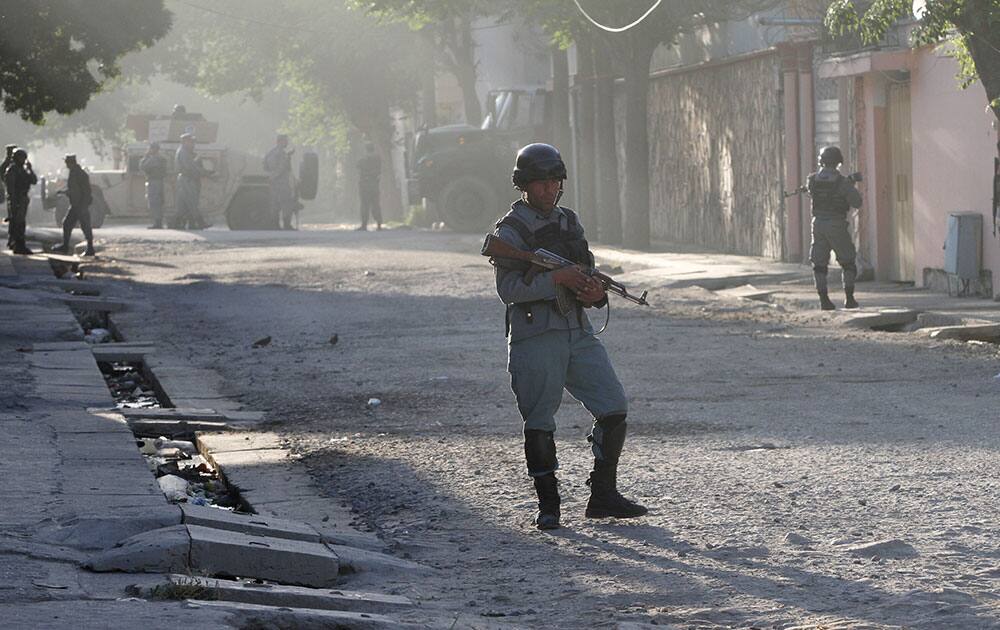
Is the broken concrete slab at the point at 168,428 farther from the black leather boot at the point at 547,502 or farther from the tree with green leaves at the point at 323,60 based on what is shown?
the tree with green leaves at the point at 323,60

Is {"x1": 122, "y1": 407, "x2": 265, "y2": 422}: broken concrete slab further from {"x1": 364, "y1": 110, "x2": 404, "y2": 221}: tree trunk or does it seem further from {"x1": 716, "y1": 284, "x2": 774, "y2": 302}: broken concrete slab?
{"x1": 364, "y1": 110, "x2": 404, "y2": 221}: tree trunk

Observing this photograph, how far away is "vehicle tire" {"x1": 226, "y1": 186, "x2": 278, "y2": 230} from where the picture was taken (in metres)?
37.4

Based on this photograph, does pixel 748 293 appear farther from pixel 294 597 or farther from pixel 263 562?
pixel 294 597

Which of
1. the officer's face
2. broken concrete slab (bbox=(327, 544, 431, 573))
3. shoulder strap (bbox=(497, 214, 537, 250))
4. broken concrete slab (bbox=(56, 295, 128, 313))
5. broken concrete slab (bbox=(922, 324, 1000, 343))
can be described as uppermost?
the officer's face

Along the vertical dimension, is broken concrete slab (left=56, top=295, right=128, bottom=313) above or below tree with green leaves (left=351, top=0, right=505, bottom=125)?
below

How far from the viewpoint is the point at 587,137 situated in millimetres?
29594

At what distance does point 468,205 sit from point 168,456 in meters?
23.8

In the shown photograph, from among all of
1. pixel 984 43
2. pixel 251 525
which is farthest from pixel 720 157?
pixel 251 525

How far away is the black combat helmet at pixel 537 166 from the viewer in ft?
21.3

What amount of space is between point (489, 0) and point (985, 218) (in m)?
16.5

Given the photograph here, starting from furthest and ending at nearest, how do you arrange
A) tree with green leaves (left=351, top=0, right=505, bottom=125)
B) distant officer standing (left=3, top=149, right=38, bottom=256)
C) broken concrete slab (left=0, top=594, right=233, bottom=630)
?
tree with green leaves (left=351, top=0, right=505, bottom=125) → distant officer standing (left=3, top=149, right=38, bottom=256) → broken concrete slab (left=0, top=594, right=233, bottom=630)

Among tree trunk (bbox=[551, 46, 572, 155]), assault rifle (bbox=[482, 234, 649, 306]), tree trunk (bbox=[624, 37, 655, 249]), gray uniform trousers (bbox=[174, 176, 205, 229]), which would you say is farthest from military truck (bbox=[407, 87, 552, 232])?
assault rifle (bbox=[482, 234, 649, 306])

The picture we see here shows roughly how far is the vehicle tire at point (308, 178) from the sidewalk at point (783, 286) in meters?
12.5

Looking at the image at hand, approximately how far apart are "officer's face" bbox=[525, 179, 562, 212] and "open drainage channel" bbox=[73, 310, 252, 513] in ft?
6.44
